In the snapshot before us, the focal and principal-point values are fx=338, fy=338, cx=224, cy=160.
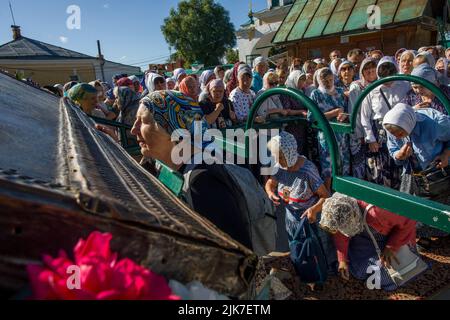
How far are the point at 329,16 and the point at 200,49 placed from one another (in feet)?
91.6

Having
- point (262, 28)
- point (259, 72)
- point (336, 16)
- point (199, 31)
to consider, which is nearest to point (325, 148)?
point (259, 72)

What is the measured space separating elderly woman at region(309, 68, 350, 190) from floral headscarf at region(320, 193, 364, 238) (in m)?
1.65

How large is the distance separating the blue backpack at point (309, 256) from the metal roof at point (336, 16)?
1134cm

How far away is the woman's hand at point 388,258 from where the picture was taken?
2680 mm

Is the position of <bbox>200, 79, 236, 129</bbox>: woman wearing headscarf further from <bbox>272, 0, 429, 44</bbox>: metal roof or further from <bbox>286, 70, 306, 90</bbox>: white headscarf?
<bbox>272, 0, 429, 44</bbox>: metal roof

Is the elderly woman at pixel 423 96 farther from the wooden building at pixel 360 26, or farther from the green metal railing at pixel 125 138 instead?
the wooden building at pixel 360 26

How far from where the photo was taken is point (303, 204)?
2.85 m

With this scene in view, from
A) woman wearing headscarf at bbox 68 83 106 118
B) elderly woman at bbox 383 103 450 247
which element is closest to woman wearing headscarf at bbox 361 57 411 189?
elderly woman at bbox 383 103 450 247

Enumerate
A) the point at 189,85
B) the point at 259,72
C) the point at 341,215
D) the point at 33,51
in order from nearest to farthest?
the point at 341,215 < the point at 189,85 < the point at 259,72 < the point at 33,51

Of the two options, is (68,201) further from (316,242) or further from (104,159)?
(316,242)

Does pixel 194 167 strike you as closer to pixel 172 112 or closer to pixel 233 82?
pixel 172 112

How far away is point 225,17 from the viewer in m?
41.3

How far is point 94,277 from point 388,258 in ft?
8.99
